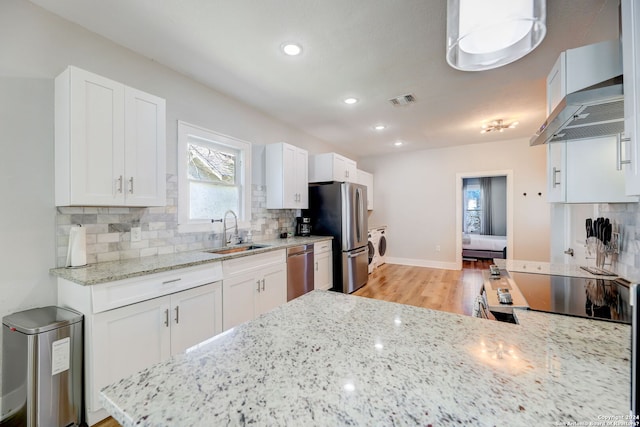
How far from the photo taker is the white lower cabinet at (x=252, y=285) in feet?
7.77

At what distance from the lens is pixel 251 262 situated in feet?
8.54

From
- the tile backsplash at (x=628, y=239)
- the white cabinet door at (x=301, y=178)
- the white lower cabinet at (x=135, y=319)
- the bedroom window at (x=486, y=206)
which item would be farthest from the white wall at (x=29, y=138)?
the bedroom window at (x=486, y=206)

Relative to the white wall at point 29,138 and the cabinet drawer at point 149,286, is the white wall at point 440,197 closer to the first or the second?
the cabinet drawer at point 149,286

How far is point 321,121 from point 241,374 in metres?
3.81

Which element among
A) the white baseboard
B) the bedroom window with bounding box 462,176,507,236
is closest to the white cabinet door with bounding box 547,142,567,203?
the white baseboard

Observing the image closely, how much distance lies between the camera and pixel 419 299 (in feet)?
12.5

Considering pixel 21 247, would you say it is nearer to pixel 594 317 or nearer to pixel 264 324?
pixel 264 324

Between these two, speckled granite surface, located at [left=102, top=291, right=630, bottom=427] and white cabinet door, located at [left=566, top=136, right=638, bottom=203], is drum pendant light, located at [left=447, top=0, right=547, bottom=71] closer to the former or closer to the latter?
speckled granite surface, located at [left=102, top=291, right=630, bottom=427]

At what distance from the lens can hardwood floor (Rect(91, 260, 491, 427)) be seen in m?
3.67

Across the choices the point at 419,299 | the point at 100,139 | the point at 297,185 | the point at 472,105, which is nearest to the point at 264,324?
the point at 100,139

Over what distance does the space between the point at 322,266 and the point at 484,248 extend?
15.6 ft

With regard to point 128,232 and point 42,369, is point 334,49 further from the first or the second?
point 42,369

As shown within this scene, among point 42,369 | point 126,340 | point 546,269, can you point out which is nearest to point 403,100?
point 546,269

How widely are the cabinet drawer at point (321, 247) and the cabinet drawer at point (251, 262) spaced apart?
65cm
